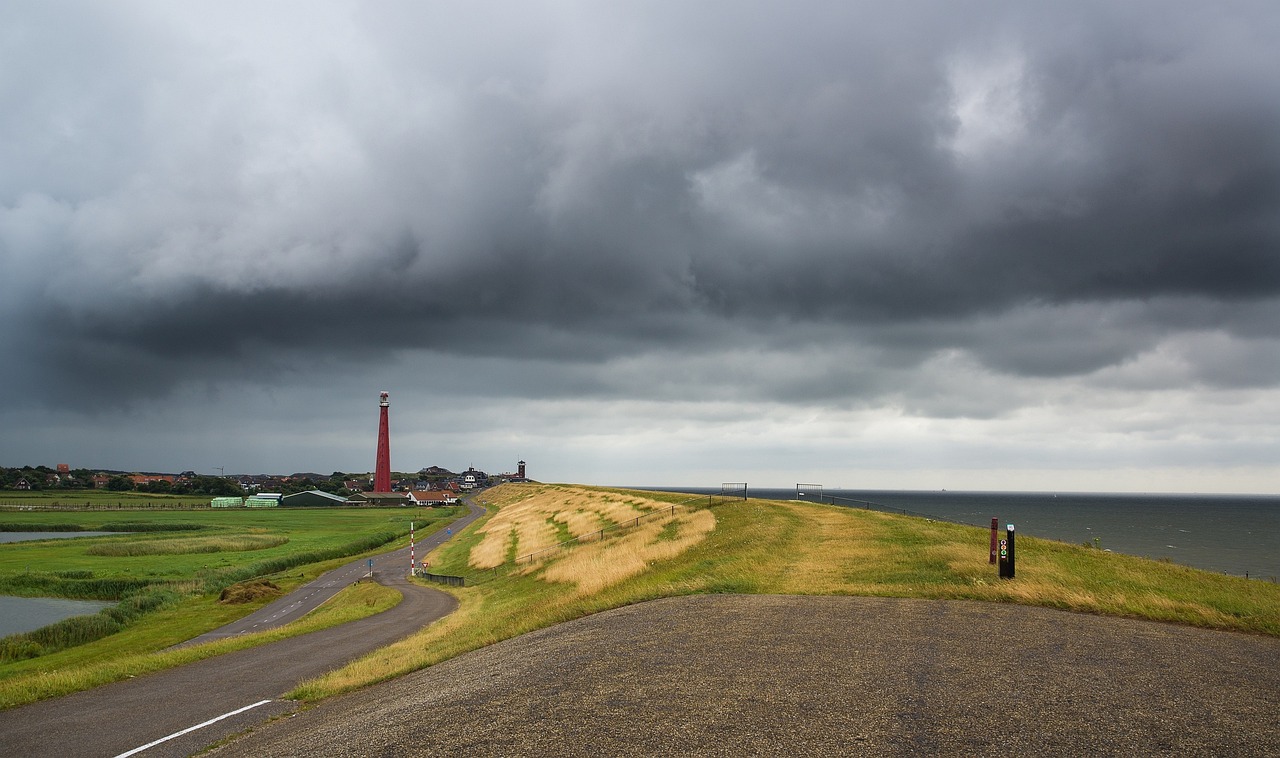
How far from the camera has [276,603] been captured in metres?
46.7

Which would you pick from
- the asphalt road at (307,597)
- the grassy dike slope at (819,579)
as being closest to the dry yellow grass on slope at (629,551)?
the grassy dike slope at (819,579)

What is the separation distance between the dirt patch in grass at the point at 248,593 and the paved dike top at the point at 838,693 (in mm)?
35345

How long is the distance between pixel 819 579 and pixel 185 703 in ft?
56.5

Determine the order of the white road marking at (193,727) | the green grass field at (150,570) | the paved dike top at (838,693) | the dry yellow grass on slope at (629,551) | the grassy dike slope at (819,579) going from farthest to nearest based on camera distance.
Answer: the green grass field at (150,570) → the dry yellow grass on slope at (629,551) → the grassy dike slope at (819,579) → the white road marking at (193,727) → the paved dike top at (838,693)

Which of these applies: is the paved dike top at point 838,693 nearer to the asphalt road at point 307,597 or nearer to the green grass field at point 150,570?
the green grass field at point 150,570

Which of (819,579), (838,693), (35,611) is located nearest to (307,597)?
(35,611)

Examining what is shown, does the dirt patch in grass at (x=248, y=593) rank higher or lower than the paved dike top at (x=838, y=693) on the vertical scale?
lower

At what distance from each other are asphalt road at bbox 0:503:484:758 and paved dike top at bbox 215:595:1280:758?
247 cm

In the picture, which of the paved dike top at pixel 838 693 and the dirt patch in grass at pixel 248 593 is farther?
the dirt patch in grass at pixel 248 593

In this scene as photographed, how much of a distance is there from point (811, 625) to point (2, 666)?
1359 inches

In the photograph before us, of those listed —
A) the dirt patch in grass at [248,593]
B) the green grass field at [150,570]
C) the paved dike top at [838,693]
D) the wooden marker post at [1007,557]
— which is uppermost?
the wooden marker post at [1007,557]

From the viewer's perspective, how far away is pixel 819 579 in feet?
A: 73.7

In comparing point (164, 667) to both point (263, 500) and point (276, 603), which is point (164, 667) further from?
point (263, 500)

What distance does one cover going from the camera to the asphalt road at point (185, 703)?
1530cm
